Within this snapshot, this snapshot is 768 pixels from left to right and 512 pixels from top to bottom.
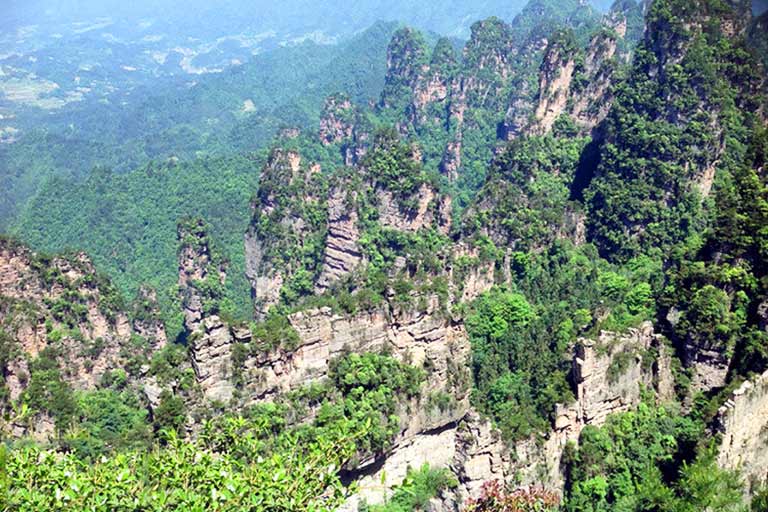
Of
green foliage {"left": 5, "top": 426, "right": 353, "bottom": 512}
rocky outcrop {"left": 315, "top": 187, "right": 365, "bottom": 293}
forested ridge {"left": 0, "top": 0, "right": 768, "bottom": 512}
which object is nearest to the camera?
green foliage {"left": 5, "top": 426, "right": 353, "bottom": 512}

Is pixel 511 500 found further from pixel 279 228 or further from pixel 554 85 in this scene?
pixel 554 85

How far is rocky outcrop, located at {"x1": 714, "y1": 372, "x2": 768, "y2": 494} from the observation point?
2566cm

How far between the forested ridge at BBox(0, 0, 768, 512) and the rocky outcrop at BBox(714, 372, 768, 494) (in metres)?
0.09

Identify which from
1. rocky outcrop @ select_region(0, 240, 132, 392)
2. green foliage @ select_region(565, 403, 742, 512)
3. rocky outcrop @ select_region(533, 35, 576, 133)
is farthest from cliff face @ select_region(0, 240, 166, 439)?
rocky outcrop @ select_region(533, 35, 576, 133)

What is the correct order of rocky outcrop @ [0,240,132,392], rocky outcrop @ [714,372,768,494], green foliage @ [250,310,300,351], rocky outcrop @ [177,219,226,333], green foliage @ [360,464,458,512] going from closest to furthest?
rocky outcrop @ [714,372,768,494] < green foliage @ [360,464,458,512] < green foliage @ [250,310,300,351] < rocky outcrop @ [0,240,132,392] < rocky outcrop @ [177,219,226,333]

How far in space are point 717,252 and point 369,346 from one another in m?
16.0

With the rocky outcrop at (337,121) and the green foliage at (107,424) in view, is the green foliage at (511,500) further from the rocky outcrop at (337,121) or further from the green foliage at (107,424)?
the rocky outcrop at (337,121)

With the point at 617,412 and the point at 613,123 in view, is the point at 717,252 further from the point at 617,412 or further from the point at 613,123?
the point at 613,123

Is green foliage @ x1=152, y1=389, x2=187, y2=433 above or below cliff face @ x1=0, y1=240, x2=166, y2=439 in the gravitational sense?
above

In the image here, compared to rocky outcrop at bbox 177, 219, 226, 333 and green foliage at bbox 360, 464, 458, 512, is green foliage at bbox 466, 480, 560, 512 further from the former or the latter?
rocky outcrop at bbox 177, 219, 226, 333

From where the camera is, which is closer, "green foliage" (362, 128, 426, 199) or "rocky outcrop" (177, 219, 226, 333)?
"green foliage" (362, 128, 426, 199)

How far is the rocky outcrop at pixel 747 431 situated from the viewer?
2566cm

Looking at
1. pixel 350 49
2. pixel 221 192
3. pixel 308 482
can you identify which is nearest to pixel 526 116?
pixel 221 192

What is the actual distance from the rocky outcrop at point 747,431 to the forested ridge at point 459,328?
0.30 ft
